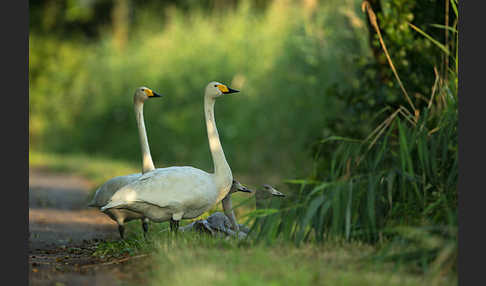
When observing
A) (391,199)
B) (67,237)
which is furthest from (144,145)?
(391,199)

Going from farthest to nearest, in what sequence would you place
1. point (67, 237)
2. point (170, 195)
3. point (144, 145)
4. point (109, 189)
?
1. point (67, 237)
2. point (144, 145)
3. point (109, 189)
4. point (170, 195)

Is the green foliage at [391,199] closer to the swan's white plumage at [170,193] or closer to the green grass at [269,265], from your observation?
the green grass at [269,265]

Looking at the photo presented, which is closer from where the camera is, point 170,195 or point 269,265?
point 269,265

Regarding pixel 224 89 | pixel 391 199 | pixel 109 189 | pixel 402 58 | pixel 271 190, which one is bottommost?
pixel 109 189

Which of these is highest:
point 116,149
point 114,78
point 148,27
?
point 148,27

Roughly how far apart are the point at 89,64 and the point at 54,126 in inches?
69.9

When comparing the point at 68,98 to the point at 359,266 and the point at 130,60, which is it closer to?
the point at 130,60

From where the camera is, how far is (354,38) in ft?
29.6

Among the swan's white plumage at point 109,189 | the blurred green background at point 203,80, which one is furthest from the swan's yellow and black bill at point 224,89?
the blurred green background at point 203,80

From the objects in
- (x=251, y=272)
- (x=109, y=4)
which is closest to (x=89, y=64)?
(x=109, y=4)

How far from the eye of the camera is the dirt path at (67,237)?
4.02m

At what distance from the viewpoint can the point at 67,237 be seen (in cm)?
598

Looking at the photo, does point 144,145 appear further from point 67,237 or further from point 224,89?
point 67,237

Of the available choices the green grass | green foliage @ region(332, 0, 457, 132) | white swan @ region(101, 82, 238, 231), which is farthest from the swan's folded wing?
green foliage @ region(332, 0, 457, 132)
